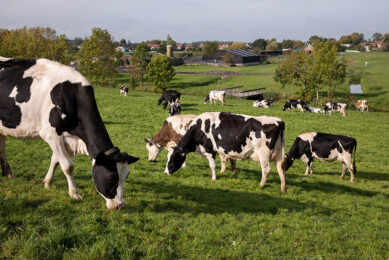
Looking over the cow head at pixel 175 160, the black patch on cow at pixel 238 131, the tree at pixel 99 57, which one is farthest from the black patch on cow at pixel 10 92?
the tree at pixel 99 57

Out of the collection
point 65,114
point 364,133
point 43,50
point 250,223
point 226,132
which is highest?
point 43,50

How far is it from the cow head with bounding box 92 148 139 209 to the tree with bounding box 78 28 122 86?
52281 millimetres

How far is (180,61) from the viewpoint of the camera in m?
122

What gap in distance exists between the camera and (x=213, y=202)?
7914mm

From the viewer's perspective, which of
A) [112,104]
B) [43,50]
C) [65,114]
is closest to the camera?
[65,114]

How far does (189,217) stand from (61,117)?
11.3 ft

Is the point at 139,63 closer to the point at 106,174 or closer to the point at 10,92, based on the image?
the point at 10,92

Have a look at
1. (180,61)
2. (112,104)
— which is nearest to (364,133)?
(112,104)

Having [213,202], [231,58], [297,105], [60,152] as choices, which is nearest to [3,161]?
[60,152]

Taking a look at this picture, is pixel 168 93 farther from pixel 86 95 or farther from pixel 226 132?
pixel 86 95

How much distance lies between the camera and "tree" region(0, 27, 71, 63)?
4825 centimetres

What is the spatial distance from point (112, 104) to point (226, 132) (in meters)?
19.4

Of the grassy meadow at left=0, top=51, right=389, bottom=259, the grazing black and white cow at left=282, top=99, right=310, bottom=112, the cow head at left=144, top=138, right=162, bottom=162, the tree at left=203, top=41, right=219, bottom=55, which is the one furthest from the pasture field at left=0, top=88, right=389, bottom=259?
the tree at left=203, top=41, right=219, bottom=55

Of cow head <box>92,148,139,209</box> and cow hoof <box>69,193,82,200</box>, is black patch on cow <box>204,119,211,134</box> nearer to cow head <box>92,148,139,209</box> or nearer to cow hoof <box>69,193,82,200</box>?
cow head <box>92,148,139,209</box>
